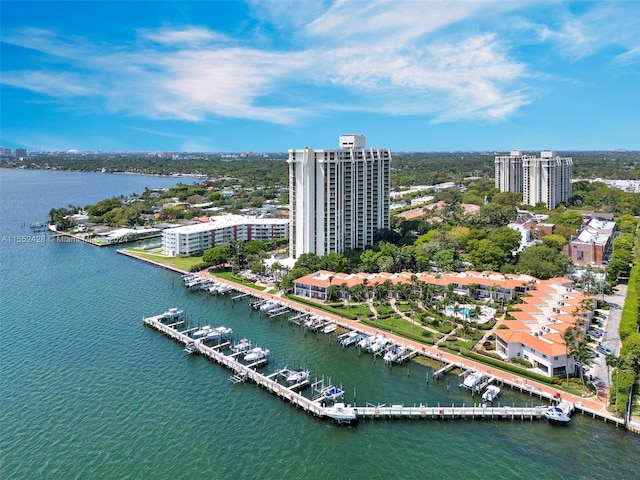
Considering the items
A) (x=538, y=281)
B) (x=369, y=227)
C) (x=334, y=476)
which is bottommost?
(x=334, y=476)

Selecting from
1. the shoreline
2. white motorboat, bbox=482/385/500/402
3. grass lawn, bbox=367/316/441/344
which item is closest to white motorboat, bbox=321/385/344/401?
the shoreline

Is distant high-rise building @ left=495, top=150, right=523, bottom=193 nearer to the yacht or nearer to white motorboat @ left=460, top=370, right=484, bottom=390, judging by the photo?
white motorboat @ left=460, top=370, right=484, bottom=390

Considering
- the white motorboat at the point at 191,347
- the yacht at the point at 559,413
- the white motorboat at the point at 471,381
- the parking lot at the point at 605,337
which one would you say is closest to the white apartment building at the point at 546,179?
the parking lot at the point at 605,337

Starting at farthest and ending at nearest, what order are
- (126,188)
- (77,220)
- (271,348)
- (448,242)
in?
1. (126,188)
2. (77,220)
3. (448,242)
4. (271,348)

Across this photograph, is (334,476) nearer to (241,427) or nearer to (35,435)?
(241,427)

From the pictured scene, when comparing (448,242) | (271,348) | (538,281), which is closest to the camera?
(271,348)

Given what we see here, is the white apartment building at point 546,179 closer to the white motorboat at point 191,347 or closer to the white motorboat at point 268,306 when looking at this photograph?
the white motorboat at point 268,306

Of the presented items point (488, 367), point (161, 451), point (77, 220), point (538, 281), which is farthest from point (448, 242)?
point (77, 220)

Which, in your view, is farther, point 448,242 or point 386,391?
point 448,242
